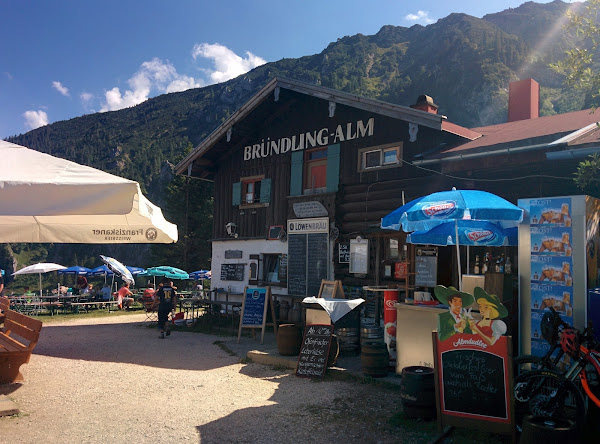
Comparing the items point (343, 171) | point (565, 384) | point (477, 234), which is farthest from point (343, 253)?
point (565, 384)

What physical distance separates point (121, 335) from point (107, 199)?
379 inches

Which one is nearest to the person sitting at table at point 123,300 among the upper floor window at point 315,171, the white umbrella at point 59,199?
the upper floor window at point 315,171

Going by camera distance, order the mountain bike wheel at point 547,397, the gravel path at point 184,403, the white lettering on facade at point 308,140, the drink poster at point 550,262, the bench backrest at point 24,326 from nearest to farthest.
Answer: the mountain bike wheel at point 547,397, the gravel path at point 184,403, the drink poster at point 550,262, the bench backrest at point 24,326, the white lettering on facade at point 308,140

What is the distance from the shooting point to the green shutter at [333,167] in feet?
42.4

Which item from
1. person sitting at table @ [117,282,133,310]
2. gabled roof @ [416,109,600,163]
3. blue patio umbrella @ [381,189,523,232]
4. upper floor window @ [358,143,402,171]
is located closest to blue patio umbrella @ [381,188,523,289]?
blue patio umbrella @ [381,189,523,232]

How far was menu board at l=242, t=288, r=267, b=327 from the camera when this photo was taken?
11742 millimetres

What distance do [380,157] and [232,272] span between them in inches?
253

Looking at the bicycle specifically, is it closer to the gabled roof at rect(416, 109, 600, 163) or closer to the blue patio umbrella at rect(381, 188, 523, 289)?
the blue patio umbrella at rect(381, 188, 523, 289)

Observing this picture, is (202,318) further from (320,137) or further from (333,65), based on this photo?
(333,65)

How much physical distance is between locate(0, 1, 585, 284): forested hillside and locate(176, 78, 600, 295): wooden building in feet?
72.5

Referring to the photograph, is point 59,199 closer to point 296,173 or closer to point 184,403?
point 184,403

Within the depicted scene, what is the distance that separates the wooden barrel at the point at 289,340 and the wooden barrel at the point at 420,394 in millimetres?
3914

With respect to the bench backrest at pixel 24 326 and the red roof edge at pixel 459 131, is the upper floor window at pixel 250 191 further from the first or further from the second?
the bench backrest at pixel 24 326

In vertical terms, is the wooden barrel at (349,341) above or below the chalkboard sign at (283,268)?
below
